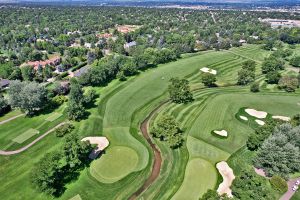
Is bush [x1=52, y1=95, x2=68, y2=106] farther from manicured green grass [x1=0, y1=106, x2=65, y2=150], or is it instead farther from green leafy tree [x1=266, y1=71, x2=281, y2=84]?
green leafy tree [x1=266, y1=71, x2=281, y2=84]

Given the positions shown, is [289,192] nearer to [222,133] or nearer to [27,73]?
[222,133]

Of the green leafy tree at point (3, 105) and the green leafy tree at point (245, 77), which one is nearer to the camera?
the green leafy tree at point (3, 105)

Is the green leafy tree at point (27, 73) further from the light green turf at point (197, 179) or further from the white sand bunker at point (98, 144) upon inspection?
the light green turf at point (197, 179)

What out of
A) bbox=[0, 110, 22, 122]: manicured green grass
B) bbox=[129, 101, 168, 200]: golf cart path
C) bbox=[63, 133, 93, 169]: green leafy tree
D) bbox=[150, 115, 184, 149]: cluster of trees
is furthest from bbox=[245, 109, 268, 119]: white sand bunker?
bbox=[0, 110, 22, 122]: manicured green grass

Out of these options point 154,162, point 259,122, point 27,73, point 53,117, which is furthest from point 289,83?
point 27,73

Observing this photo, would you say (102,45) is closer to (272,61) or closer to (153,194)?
(272,61)

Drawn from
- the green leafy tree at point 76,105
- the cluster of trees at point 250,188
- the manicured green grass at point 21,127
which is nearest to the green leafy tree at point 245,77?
the cluster of trees at point 250,188
